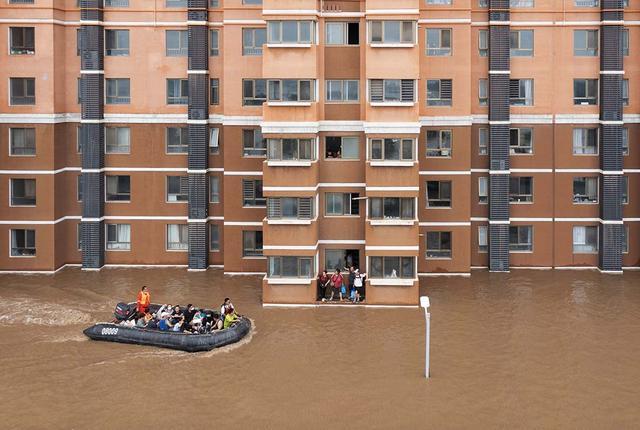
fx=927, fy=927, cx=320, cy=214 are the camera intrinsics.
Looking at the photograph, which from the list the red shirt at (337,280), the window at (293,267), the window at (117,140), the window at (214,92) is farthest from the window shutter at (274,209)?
the window at (117,140)

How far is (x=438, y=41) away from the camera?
2095 inches

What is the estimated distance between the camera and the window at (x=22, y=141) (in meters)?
54.8

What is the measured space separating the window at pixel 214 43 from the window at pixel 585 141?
21989mm

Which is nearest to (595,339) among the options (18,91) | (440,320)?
(440,320)

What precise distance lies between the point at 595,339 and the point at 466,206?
15.1 m

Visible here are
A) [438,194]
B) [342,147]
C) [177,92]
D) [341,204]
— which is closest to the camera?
[342,147]

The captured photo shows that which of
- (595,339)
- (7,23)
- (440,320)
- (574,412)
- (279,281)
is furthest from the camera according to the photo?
(7,23)

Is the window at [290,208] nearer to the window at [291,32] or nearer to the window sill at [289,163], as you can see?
the window sill at [289,163]

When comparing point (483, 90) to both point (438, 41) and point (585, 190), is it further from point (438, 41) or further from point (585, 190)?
point (585, 190)

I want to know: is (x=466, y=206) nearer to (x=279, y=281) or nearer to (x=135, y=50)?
(x=279, y=281)

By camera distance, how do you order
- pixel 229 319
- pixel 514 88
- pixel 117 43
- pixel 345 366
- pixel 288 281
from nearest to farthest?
pixel 345 366
pixel 229 319
pixel 288 281
pixel 514 88
pixel 117 43

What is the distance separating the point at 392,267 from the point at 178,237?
53.1 feet

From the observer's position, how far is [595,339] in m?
40.7

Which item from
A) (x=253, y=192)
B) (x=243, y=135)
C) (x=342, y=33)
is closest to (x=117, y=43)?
(x=243, y=135)
